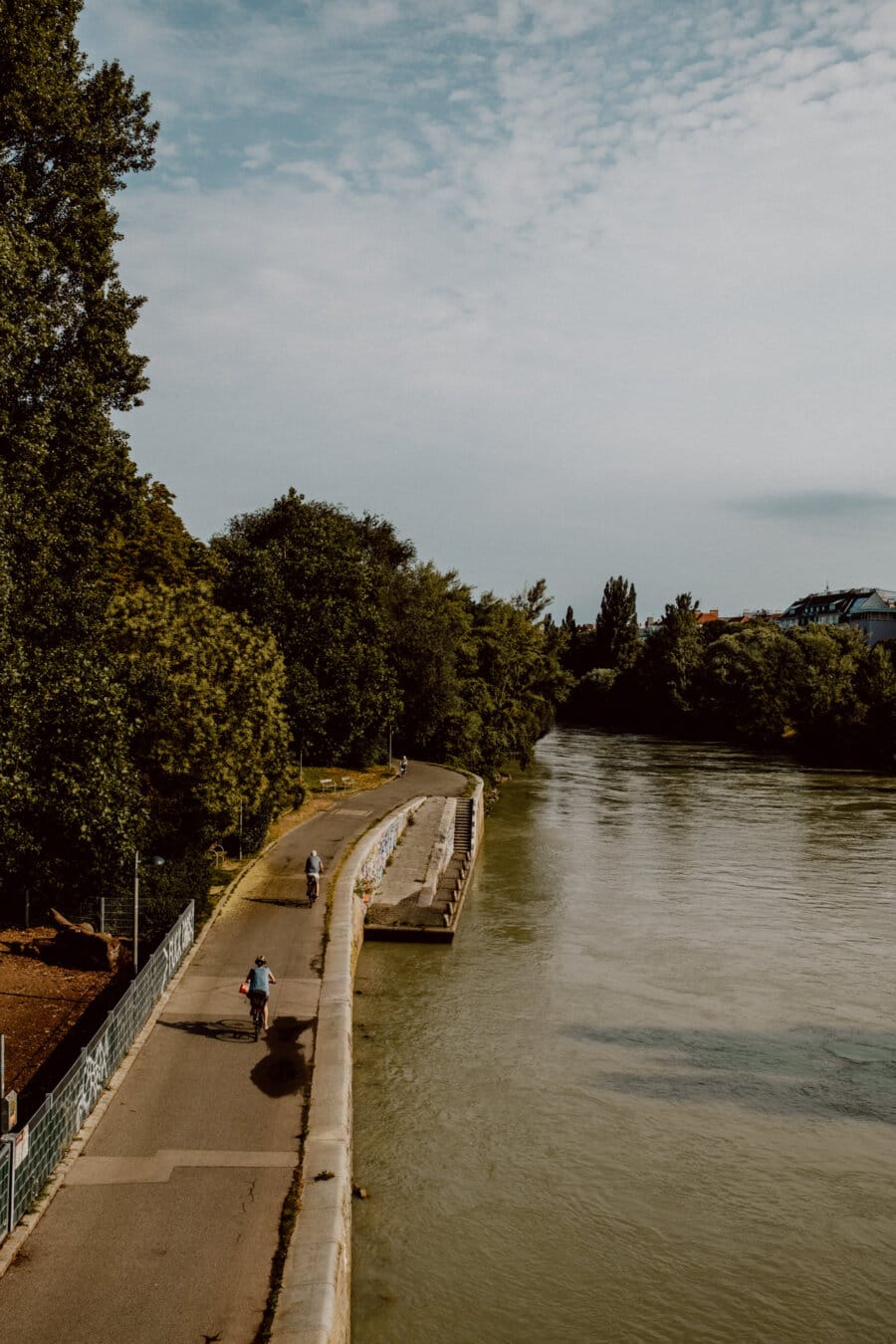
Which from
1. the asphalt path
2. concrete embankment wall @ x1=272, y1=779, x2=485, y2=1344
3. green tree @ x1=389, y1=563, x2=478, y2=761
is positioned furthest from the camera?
green tree @ x1=389, y1=563, x2=478, y2=761

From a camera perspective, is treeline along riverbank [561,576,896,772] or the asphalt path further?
treeline along riverbank [561,576,896,772]

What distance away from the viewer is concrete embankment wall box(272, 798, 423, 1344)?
9.96 metres

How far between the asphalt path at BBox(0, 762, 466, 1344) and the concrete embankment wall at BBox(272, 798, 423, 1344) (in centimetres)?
24

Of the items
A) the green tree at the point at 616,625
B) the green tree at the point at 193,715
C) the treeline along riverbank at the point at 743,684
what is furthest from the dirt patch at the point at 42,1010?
the green tree at the point at 616,625

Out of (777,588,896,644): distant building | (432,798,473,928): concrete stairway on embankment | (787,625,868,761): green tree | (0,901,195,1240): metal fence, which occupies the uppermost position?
(777,588,896,644): distant building

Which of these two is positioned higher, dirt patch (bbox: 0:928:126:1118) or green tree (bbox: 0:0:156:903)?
green tree (bbox: 0:0:156:903)

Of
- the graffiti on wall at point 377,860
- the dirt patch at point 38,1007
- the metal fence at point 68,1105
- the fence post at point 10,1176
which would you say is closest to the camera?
the fence post at point 10,1176

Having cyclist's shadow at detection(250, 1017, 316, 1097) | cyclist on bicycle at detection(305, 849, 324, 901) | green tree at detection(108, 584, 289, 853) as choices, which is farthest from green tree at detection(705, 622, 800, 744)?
cyclist's shadow at detection(250, 1017, 316, 1097)

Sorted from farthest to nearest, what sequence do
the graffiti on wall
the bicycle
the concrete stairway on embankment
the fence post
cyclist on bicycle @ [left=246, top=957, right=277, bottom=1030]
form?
the concrete stairway on embankment → the graffiti on wall → the bicycle → cyclist on bicycle @ [left=246, top=957, right=277, bottom=1030] → the fence post

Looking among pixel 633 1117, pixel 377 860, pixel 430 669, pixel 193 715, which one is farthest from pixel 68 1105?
pixel 430 669

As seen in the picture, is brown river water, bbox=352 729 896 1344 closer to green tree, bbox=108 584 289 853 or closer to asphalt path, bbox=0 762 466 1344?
asphalt path, bbox=0 762 466 1344

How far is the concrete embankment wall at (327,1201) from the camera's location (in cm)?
996

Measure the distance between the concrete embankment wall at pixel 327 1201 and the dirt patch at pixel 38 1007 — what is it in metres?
4.26

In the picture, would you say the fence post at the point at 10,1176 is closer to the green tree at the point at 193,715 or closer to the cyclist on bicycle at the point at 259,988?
the cyclist on bicycle at the point at 259,988
